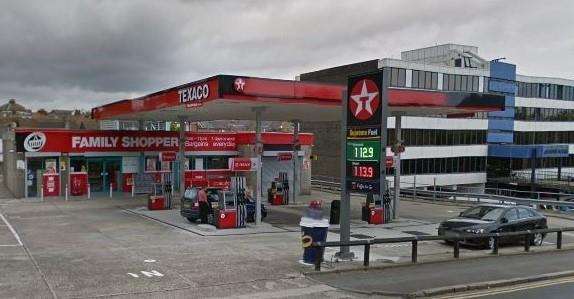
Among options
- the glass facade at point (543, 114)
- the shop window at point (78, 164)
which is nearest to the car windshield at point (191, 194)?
the shop window at point (78, 164)

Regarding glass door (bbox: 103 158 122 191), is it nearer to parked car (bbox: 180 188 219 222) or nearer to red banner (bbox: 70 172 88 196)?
red banner (bbox: 70 172 88 196)

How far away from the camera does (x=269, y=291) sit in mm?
10398

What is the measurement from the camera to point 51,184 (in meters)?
30.9

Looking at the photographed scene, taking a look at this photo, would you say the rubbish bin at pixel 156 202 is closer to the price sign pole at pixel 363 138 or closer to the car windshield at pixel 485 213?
the car windshield at pixel 485 213

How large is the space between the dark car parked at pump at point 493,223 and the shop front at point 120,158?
11420 mm

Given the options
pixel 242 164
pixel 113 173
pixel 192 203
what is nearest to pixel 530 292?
pixel 242 164

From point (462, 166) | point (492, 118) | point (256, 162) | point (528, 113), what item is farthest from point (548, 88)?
point (256, 162)

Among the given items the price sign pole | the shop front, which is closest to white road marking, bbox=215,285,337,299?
the price sign pole

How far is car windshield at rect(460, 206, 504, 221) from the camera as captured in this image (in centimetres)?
1810

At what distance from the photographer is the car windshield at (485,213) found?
18097 mm

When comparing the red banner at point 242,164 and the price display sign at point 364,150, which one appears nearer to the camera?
the price display sign at point 364,150

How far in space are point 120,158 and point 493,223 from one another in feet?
77.0

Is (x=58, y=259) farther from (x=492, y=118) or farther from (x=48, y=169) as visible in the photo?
(x=492, y=118)

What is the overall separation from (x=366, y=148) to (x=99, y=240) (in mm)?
8797
